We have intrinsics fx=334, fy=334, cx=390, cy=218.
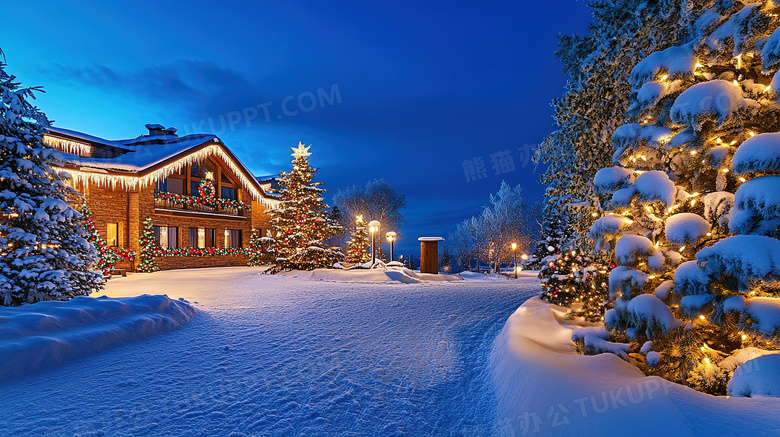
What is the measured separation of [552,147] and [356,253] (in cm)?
1800

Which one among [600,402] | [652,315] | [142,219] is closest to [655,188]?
[652,315]

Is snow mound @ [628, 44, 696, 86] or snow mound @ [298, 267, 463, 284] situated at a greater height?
snow mound @ [628, 44, 696, 86]

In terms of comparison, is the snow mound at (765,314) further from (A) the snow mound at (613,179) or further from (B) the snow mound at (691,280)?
(A) the snow mound at (613,179)

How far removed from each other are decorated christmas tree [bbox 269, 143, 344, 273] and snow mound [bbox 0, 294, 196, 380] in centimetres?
1042

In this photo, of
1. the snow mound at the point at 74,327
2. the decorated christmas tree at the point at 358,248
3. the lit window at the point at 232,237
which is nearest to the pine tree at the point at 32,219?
the snow mound at the point at 74,327

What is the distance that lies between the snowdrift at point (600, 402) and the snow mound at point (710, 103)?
2.12 metres

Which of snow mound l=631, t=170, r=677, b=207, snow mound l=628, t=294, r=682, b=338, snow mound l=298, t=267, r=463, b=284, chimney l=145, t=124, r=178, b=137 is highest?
chimney l=145, t=124, r=178, b=137

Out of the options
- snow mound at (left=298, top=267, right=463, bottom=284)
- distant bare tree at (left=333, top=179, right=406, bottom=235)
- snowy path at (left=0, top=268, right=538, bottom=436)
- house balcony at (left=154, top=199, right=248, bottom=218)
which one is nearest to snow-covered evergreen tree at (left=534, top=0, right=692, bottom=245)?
snowy path at (left=0, top=268, right=538, bottom=436)

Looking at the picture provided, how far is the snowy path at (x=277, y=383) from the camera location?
2.93 meters

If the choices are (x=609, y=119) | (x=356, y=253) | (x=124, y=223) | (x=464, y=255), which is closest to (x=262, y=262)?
(x=356, y=253)

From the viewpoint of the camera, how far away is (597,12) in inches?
231

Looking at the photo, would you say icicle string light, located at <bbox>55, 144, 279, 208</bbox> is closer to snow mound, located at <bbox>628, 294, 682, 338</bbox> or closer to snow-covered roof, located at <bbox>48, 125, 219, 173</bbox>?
snow-covered roof, located at <bbox>48, 125, 219, 173</bbox>

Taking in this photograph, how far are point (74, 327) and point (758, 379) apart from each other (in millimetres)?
7855

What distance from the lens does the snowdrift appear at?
208 centimetres
